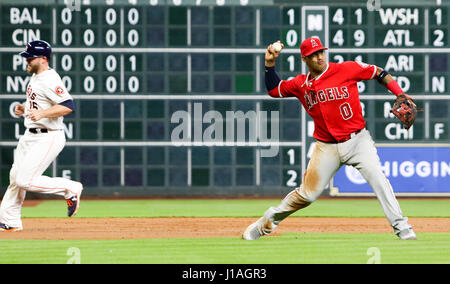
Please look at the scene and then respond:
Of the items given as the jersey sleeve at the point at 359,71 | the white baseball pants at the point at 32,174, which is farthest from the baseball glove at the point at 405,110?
the white baseball pants at the point at 32,174

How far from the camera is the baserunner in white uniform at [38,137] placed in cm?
769

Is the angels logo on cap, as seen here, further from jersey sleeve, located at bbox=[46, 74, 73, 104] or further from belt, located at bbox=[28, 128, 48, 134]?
belt, located at bbox=[28, 128, 48, 134]

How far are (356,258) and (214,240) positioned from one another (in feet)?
5.78

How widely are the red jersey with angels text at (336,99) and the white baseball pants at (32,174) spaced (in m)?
2.56

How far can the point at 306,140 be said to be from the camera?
42.3ft

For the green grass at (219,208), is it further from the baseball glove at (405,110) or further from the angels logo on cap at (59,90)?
the baseball glove at (405,110)

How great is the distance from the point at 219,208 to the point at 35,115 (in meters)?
4.85

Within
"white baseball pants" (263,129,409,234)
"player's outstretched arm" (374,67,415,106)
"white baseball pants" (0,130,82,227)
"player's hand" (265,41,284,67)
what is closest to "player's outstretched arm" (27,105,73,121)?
"white baseball pants" (0,130,82,227)

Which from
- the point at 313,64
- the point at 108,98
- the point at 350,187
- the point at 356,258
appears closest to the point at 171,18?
the point at 108,98

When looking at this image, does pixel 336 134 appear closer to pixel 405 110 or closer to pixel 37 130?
pixel 405 110

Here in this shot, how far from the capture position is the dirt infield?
26.3 feet

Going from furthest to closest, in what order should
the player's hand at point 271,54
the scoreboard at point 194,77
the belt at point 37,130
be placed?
1. the scoreboard at point 194,77
2. the belt at point 37,130
3. the player's hand at point 271,54

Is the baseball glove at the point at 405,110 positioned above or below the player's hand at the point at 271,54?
below

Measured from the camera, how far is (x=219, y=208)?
11.9 m
